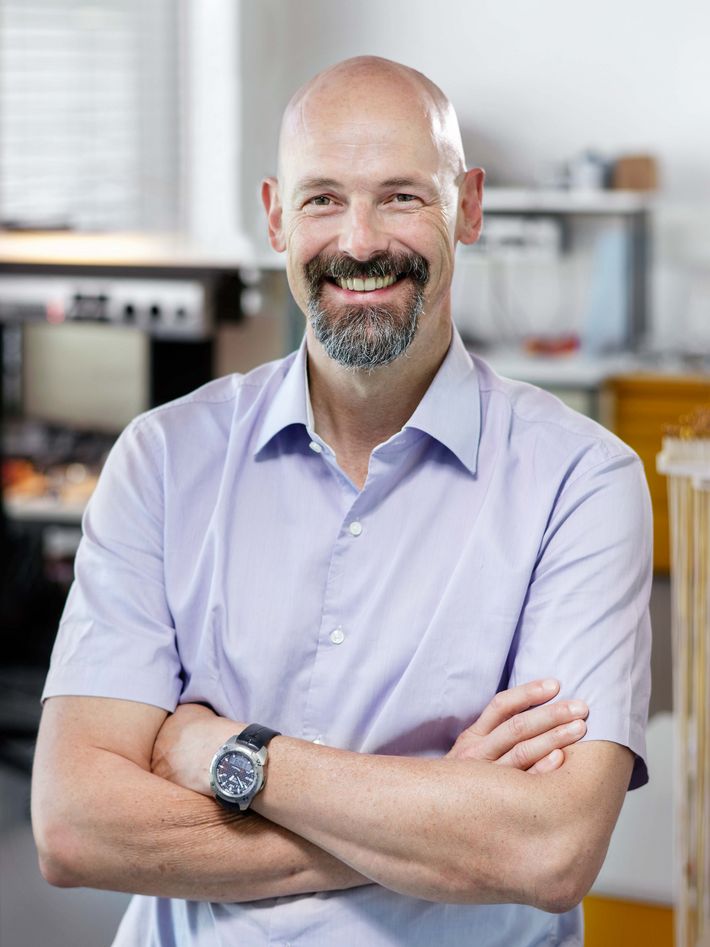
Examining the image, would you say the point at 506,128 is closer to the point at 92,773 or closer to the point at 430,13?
the point at 430,13

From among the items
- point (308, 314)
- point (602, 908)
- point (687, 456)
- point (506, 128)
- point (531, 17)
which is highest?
point (531, 17)

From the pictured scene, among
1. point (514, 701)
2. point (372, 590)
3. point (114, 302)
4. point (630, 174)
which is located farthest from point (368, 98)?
point (630, 174)

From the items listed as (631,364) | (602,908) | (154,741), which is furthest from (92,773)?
(631,364)

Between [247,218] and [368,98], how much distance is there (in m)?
3.06

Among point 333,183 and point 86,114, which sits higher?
point 86,114

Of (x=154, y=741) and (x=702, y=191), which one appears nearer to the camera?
(x=154, y=741)

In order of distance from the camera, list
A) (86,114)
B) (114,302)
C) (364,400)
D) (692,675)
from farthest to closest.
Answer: (86,114) → (114,302) → (692,675) → (364,400)

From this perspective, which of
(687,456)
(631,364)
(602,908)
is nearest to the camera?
(687,456)

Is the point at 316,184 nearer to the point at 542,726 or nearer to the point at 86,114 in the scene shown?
the point at 542,726

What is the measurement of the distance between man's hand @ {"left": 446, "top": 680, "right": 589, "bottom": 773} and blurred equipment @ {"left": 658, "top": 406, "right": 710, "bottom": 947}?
34 centimetres

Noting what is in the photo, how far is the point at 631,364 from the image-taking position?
4781 mm

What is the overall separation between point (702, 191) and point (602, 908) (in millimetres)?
4043

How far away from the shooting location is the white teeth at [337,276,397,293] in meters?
1.34

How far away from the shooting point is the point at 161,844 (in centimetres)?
122
